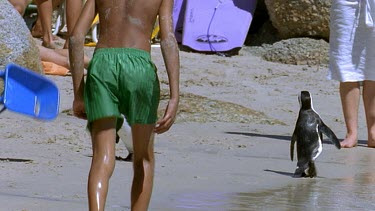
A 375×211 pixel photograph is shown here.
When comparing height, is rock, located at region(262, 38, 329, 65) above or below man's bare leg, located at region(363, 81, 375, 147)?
below

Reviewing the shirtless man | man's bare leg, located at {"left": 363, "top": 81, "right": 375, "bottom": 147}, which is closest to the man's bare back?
the shirtless man

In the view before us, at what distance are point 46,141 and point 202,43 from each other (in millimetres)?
5551

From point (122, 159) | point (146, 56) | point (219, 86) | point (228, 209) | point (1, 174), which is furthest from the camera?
point (219, 86)

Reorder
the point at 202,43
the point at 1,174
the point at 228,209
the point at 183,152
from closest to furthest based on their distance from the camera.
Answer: the point at 228,209 < the point at 1,174 < the point at 183,152 < the point at 202,43

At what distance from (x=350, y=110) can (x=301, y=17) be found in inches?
182

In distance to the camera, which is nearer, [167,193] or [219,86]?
[167,193]

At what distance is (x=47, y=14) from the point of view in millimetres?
12289

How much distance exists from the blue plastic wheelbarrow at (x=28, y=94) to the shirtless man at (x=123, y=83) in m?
0.92

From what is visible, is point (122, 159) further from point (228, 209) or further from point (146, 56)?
point (146, 56)

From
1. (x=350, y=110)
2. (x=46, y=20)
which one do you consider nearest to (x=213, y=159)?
(x=350, y=110)

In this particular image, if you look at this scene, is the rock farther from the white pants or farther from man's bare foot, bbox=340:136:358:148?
man's bare foot, bbox=340:136:358:148

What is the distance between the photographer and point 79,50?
17.7 ft

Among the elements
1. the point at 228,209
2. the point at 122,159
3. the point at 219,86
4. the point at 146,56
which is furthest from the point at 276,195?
the point at 219,86

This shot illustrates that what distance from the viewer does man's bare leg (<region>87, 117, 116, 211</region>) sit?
528cm
